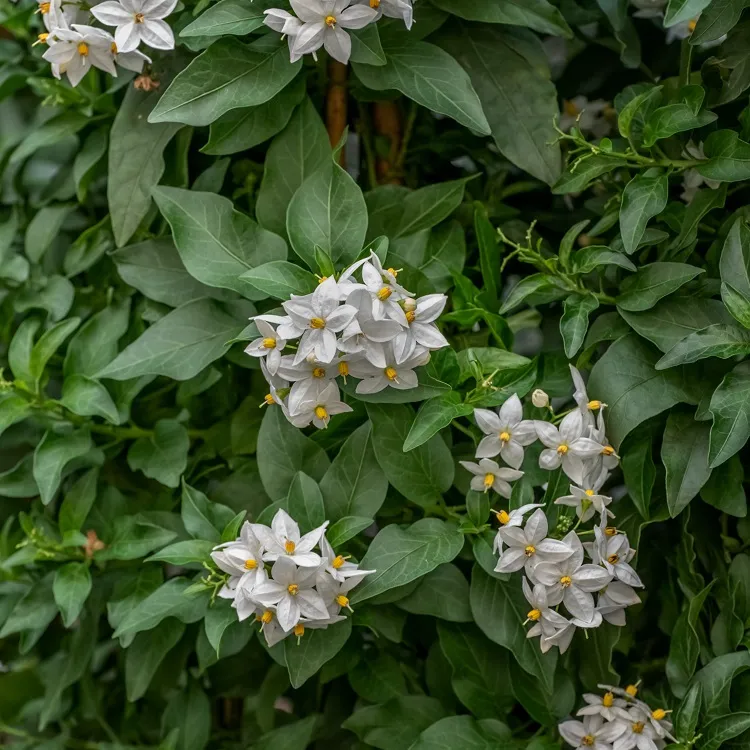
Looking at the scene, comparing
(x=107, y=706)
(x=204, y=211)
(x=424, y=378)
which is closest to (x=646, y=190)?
(x=424, y=378)

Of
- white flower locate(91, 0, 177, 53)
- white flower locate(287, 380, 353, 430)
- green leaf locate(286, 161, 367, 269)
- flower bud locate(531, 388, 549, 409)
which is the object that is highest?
white flower locate(91, 0, 177, 53)

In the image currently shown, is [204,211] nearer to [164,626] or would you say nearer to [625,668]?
[164,626]

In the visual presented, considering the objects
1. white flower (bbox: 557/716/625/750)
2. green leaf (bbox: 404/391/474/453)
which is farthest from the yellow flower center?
white flower (bbox: 557/716/625/750)

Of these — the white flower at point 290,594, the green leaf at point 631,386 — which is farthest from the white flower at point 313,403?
the green leaf at point 631,386

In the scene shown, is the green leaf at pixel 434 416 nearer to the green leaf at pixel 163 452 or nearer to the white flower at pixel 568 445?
the white flower at pixel 568 445

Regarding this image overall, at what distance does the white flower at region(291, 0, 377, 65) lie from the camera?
76 cm

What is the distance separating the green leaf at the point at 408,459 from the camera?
2.64 ft

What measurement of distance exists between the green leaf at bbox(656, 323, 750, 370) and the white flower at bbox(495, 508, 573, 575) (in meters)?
0.16

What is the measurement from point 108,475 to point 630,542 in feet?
1.83

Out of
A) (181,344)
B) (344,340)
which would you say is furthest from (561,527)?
(181,344)

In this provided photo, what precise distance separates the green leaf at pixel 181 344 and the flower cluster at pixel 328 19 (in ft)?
0.81

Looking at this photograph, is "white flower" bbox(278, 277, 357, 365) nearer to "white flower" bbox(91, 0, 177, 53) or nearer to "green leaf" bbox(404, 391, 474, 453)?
"green leaf" bbox(404, 391, 474, 453)

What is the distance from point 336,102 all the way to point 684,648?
62 cm

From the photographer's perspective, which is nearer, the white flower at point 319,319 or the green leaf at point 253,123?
the white flower at point 319,319
